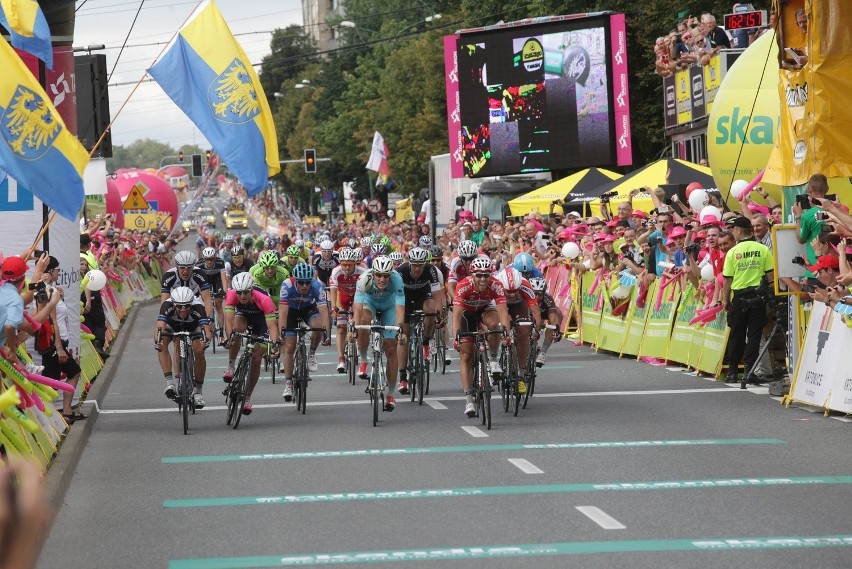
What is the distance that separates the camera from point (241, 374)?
13.7 metres

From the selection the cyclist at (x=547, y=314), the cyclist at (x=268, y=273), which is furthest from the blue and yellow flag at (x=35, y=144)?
the cyclist at (x=547, y=314)

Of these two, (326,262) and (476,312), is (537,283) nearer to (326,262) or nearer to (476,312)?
(476,312)

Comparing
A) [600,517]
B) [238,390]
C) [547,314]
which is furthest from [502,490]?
[547,314]

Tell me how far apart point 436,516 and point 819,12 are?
8210mm

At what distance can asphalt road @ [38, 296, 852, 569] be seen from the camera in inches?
287

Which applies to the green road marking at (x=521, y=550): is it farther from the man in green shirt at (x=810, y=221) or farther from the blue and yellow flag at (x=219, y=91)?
the blue and yellow flag at (x=219, y=91)

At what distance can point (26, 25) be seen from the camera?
11992mm

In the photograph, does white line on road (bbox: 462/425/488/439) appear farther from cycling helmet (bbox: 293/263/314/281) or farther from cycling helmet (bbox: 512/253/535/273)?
cycling helmet (bbox: 512/253/535/273)

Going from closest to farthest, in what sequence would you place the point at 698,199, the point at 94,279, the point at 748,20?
the point at 94,279 < the point at 698,199 < the point at 748,20

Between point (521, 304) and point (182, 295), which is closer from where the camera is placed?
point (182, 295)

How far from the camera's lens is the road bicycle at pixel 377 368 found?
530 inches

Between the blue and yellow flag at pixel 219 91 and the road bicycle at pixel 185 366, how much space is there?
6.35 feet

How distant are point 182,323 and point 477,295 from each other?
119 inches

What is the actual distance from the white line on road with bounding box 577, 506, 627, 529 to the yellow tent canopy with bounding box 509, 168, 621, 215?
23.3 m
